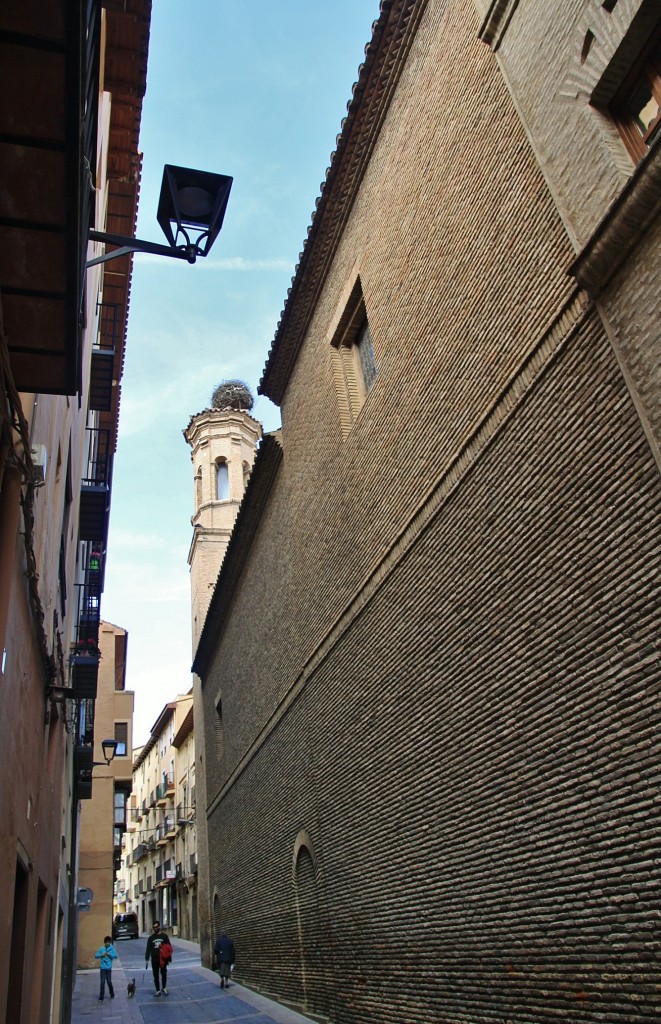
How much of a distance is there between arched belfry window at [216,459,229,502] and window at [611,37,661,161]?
21.9 metres

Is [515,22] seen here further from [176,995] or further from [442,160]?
[176,995]

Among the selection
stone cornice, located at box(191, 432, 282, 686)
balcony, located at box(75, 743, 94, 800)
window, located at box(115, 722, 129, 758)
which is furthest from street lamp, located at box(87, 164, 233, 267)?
window, located at box(115, 722, 129, 758)

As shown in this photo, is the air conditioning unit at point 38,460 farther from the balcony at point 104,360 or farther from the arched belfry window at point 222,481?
the arched belfry window at point 222,481

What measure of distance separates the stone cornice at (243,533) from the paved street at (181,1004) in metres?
7.17

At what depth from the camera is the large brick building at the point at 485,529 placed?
14.8 feet

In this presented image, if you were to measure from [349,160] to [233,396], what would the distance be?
23.5 metres

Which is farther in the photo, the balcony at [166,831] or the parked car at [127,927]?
the parked car at [127,927]

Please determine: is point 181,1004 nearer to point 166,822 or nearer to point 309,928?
point 309,928

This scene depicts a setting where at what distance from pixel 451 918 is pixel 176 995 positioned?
396 inches

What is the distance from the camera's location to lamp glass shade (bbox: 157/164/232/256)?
3.94m

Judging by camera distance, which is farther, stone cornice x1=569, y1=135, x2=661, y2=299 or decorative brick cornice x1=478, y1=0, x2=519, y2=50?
decorative brick cornice x1=478, y1=0, x2=519, y2=50

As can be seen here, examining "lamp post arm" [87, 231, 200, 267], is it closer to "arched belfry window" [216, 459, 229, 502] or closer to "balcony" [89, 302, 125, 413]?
"balcony" [89, 302, 125, 413]

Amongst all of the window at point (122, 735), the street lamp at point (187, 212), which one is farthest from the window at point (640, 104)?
the window at point (122, 735)

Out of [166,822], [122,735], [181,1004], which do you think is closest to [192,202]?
[181,1004]
